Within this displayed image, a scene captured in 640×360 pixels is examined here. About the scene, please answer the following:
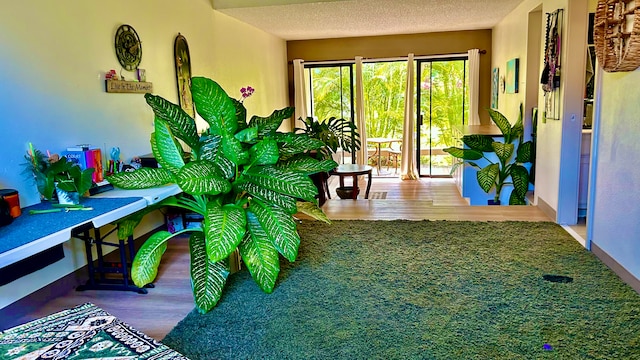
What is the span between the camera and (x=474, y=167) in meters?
5.43

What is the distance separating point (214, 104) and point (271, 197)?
1.99 ft

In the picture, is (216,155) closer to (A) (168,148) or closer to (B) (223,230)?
(A) (168,148)

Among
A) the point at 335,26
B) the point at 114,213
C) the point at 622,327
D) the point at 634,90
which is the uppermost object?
the point at 335,26

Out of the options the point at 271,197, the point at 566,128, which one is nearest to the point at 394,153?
the point at 566,128

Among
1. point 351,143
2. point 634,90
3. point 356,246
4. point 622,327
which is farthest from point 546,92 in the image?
point 351,143

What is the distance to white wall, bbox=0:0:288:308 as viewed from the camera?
261 centimetres

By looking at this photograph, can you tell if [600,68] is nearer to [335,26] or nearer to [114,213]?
[114,213]

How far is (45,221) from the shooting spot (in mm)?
2309

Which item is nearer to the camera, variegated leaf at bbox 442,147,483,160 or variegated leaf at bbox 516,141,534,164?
variegated leaf at bbox 516,141,534,164

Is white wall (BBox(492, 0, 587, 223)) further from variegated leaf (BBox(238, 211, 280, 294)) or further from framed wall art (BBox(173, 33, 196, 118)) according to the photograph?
framed wall art (BBox(173, 33, 196, 118))

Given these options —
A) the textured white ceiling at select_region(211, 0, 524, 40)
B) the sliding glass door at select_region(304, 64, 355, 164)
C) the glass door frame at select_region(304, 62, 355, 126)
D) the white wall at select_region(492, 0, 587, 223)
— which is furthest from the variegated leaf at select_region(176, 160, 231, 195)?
the glass door frame at select_region(304, 62, 355, 126)

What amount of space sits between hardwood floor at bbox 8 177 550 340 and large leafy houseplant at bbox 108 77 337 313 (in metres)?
0.22

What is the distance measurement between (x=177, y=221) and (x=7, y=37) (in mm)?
1771

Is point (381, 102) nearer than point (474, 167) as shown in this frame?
No
